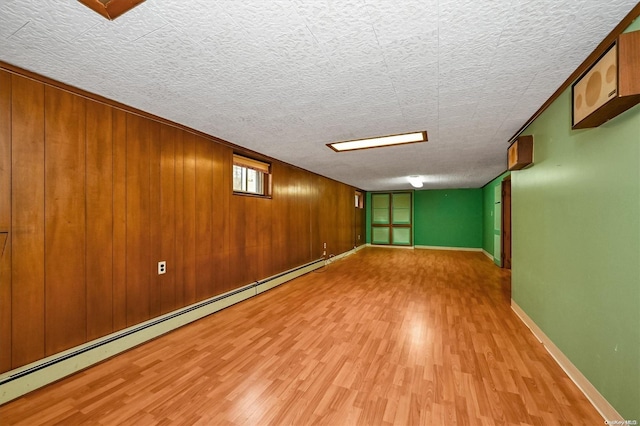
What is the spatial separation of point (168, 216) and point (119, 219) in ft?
1.65

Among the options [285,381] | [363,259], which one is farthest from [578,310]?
[363,259]

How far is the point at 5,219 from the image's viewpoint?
70.7 inches

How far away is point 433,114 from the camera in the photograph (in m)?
2.63

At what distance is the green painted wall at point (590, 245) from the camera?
142cm

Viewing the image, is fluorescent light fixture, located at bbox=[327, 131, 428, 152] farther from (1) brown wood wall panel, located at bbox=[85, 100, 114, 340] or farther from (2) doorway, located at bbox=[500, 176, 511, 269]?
(2) doorway, located at bbox=[500, 176, 511, 269]

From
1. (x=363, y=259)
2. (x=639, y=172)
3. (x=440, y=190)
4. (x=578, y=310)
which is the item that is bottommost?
(x=363, y=259)

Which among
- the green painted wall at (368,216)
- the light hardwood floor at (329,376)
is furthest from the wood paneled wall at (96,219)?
the green painted wall at (368,216)

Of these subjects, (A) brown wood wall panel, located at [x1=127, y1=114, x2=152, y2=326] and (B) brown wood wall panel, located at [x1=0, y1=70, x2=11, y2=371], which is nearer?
(B) brown wood wall panel, located at [x1=0, y1=70, x2=11, y2=371]

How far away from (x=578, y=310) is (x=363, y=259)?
19.6 ft

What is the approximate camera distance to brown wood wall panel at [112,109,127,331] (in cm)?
242

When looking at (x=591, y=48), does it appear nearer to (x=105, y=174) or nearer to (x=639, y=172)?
(x=639, y=172)

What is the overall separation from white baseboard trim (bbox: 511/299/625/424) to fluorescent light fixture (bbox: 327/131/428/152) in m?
2.57

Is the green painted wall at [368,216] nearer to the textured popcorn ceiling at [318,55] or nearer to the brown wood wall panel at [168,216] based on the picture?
the textured popcorn ceiling at [318,55]

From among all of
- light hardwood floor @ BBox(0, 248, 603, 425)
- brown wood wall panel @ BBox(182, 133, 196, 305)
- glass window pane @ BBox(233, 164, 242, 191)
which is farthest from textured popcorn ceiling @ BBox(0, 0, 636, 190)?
light hardwood floor @ BBox(0, 248, 603, 425)
